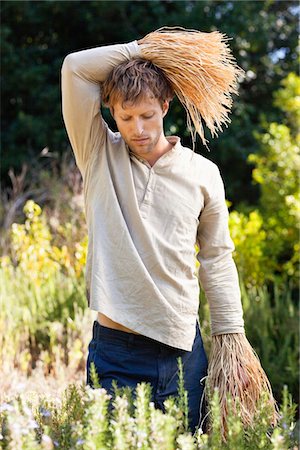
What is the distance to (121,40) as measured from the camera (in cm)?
862

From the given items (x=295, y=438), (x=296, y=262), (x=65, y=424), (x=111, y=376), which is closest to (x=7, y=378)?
(x=111, y=376)

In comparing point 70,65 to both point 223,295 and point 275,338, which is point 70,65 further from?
point 275,338

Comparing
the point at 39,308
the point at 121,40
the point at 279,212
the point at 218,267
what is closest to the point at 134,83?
the point at 218,267

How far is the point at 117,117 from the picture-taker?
2.23 meters

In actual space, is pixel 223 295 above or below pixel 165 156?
below

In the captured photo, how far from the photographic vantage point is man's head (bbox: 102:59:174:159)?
217cm

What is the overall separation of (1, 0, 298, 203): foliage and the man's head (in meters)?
5.71

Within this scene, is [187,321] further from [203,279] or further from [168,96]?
[168,96]

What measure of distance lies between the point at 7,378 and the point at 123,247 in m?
1.56

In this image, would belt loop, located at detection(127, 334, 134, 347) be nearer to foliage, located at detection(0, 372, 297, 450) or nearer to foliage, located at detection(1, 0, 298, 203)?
foliage, located at detection(0, 372, 297, 450)

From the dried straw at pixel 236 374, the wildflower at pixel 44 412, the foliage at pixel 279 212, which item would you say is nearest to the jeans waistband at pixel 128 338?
the dried straw at pixel 236 374

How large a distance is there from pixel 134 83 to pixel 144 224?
1.47 feet

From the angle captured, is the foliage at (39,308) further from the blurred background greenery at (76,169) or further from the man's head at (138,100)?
the man's head at (138,100)

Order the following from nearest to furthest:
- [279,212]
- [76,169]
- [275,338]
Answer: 1. [275,338]
2. [279,212]
3. [76,169]
